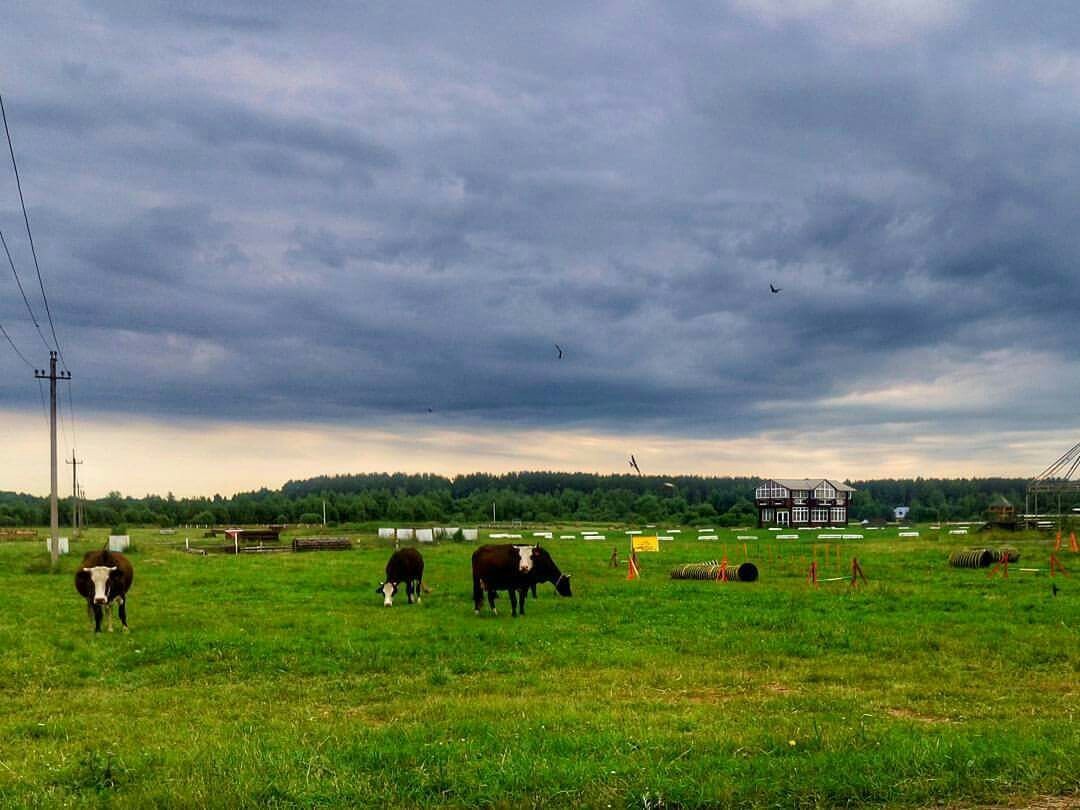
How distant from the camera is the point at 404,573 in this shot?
29500mm

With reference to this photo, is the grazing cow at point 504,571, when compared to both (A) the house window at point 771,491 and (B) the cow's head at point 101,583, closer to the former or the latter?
(B) the cow's head at point 101,583

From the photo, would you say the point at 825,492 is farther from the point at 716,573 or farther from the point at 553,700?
the point at 553,700

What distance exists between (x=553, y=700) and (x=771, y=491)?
383ft

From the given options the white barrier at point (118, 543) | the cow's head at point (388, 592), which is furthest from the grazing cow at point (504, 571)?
the white barrier at point (118, 543)

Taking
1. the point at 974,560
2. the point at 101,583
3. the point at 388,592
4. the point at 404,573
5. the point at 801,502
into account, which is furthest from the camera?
the point at 801,502

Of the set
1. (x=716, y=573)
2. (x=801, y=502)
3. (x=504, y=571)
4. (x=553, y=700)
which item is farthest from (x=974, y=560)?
(x=801, y=502)

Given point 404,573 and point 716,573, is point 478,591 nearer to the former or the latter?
point 404,573

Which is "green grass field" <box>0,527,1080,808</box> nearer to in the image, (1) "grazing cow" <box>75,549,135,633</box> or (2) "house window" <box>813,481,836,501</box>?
(1) "grazing cow" <box>75,549,135,633</box>

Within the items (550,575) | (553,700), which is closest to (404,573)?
(550,575)

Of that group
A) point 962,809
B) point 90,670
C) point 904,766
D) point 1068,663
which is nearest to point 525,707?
point 904,766

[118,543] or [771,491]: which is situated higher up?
[771,491]

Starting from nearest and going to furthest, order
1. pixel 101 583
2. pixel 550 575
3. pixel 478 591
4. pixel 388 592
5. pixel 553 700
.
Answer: pixel 553 700, pixel 101 583, pixel 478 591, pixel 388 592, pixel 550 575

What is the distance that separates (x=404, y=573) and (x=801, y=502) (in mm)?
104549

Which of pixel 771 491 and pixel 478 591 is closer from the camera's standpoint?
pixel 478 591
